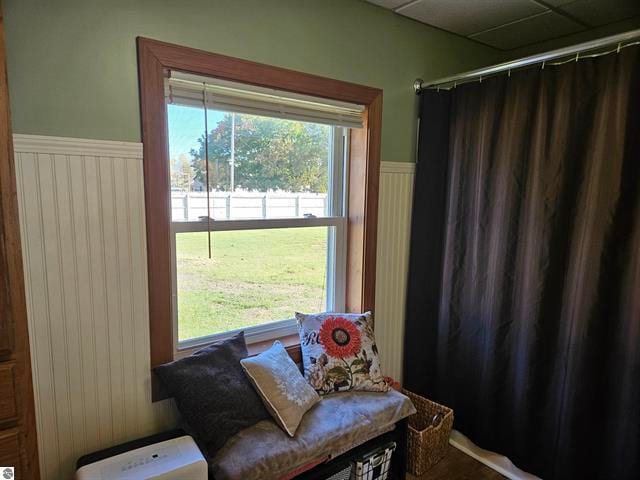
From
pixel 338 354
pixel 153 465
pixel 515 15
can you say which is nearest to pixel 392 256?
pixel 338 354

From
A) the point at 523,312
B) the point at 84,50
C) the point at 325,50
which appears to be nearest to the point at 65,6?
the point at 84,50

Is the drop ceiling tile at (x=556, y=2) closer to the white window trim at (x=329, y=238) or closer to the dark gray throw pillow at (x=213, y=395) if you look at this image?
the white window trim at (x=329, y=238)

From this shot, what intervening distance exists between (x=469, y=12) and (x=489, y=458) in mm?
Result: 2334

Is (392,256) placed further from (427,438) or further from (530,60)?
(530,60)

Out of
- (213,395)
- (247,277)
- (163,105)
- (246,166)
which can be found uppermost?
(163,105)

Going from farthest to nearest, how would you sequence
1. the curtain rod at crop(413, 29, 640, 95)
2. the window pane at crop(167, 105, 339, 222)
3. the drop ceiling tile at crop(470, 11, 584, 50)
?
the drop ceiling tile at crop(470, 11, 584, 50) < the window pane at crop(167, 105, 339, 222) < the curtain rod at crop(413, 29, 640, 95)

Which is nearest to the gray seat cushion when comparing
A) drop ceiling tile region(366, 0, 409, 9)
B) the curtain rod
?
the curtain rod

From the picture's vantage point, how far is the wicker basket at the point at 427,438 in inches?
Answer: 77.7

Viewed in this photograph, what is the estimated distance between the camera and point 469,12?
80.4 inches

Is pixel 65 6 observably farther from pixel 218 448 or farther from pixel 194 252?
pixel 218 448

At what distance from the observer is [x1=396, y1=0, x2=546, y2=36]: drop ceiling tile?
194 centimetres

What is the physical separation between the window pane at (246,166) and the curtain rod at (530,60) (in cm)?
63

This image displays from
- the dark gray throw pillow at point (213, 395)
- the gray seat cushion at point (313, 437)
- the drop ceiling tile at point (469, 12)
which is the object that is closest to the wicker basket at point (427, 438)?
the gray seat cushion at point (313, 437)

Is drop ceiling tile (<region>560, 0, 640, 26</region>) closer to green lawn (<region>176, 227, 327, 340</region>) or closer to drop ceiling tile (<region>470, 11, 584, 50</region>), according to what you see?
drop ceiling tile (<region>470, 11, 584, 50</region>)
